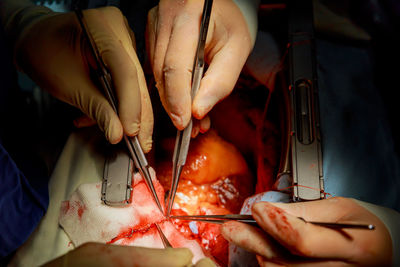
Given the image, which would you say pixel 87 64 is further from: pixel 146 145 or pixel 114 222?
pixel 114 222

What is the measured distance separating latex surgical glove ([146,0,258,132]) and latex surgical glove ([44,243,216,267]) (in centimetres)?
61

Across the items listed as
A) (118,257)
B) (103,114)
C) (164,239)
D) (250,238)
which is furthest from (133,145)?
(250,238)

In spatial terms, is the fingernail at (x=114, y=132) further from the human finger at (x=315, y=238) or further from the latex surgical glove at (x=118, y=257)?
the human finger at (x=315, y=238)

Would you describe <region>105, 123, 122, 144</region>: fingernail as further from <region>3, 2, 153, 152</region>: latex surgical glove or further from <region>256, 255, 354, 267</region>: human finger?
<region>256, 255, 354, 267</region>: human finger

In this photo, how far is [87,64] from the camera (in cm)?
155

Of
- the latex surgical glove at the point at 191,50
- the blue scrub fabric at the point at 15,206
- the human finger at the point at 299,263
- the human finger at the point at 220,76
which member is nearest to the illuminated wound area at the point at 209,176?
the latex surgical glove at the point at 191,50

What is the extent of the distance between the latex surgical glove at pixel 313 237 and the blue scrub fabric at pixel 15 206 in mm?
908

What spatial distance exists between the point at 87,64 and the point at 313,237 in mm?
1380

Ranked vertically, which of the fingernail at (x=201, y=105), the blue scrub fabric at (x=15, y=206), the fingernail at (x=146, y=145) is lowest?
the blue scrub fabric at (x=15, y=206)

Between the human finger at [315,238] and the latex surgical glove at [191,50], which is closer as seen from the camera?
the human finger at [315,238]

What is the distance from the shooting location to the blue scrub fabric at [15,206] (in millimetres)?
1179

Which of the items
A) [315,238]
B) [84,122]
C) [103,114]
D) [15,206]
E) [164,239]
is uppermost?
[103,114]

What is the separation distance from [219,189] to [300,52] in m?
1.01

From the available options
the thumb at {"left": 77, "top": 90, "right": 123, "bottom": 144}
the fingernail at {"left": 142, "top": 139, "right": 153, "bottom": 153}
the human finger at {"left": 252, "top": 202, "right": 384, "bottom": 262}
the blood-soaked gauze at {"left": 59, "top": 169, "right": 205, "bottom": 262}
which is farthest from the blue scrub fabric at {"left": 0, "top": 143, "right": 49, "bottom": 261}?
the human finger at {"left": 252, "top": 202, "right": 384, "bottom": 262}
